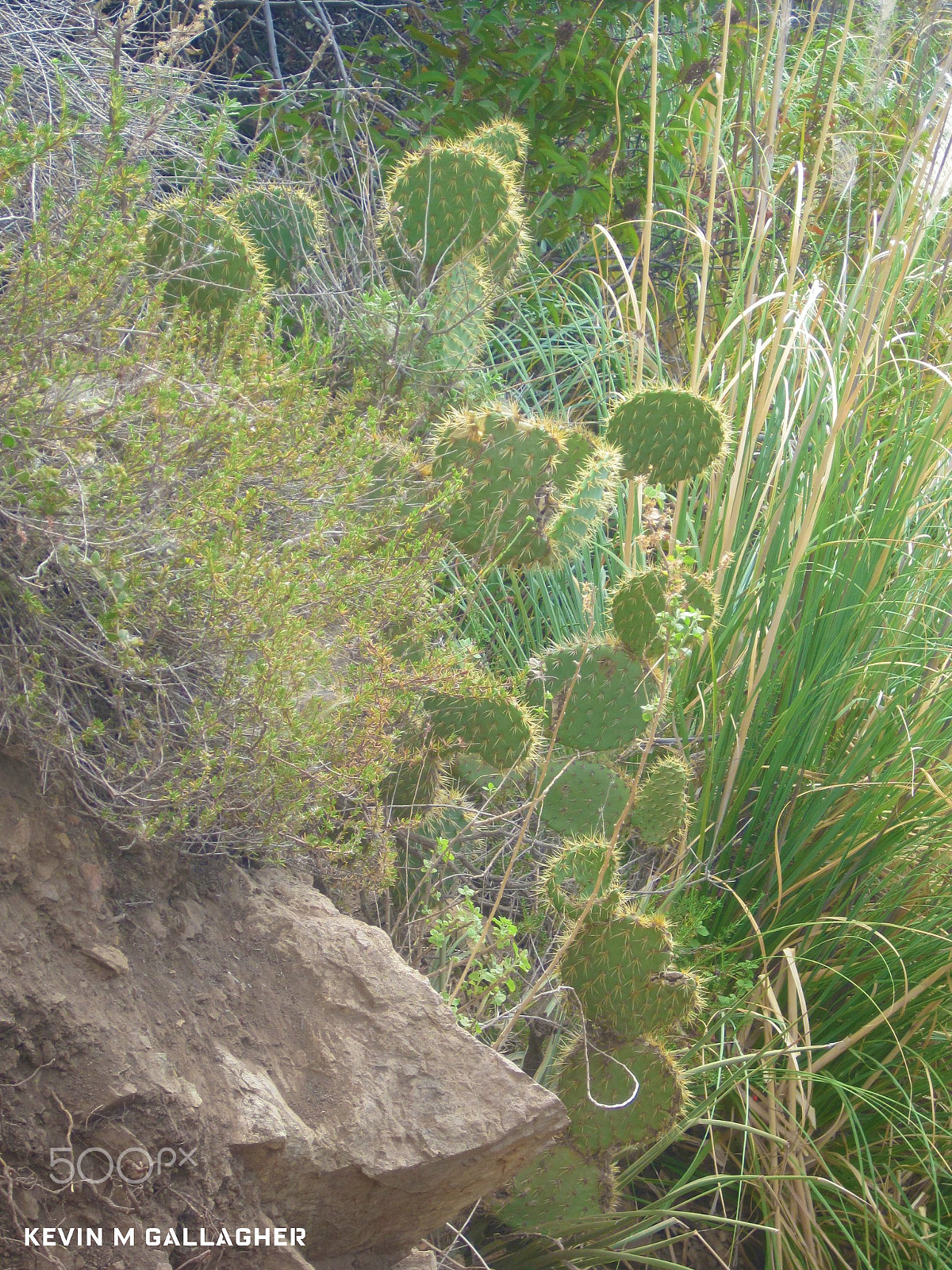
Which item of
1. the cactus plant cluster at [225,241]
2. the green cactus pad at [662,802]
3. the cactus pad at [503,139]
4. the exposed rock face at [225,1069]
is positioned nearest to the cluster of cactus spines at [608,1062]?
the green cactus pad at [662,802]

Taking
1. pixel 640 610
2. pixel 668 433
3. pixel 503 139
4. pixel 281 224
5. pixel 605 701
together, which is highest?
pixel 503 139

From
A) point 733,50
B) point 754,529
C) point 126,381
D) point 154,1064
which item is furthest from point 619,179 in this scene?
point 154,1064

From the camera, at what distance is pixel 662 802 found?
2109 mm

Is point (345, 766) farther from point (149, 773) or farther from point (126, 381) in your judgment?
point (126, 381)

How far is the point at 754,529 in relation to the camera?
2.95 m

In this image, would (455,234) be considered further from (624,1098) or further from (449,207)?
(624,1098)

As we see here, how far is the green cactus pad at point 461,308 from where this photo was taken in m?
2.76

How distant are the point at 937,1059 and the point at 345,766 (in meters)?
1.43

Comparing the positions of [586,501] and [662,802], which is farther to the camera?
[586,501]

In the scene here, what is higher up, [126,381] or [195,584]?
[126,381]

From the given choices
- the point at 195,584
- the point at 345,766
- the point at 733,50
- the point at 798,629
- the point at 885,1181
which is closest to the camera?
the point at 195,584

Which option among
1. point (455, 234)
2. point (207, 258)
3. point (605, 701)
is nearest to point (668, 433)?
point (605, 701)

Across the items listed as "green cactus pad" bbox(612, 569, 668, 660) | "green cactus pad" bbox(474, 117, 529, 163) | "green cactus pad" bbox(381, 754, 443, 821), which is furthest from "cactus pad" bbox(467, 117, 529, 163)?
"green cactus pad" bbox(381, 754, 443, 821)

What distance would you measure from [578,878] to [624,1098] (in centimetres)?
39
